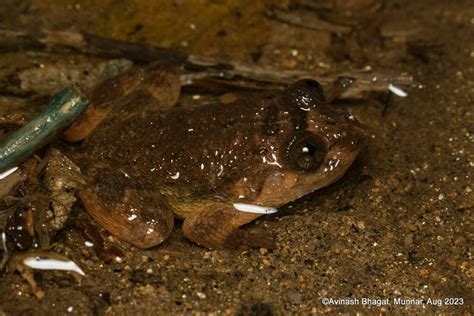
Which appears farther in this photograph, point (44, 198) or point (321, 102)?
point (321, 102)

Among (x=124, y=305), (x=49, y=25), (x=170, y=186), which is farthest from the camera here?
(x=49, y=25)

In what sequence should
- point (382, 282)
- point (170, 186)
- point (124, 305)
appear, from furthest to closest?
point (170, 186) < point (382, 282) < point (124, 305)

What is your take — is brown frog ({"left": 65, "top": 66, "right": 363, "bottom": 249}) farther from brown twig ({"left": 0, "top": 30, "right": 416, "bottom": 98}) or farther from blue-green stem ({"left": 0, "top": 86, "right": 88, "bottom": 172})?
brown twig ({"left": 0, "top": 30, "right": 416, "bottom": 98})

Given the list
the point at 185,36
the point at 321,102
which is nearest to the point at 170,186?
the point at 321,102

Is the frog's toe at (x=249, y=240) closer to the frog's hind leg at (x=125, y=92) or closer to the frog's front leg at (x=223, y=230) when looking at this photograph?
the frog's front leg at (x=223, y=230)

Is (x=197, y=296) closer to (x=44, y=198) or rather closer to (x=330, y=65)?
(x=44, y=198)

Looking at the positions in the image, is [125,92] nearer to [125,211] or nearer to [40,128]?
[40,128]
